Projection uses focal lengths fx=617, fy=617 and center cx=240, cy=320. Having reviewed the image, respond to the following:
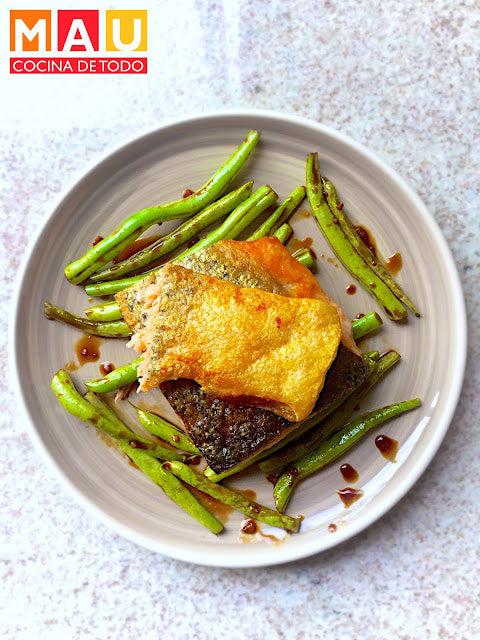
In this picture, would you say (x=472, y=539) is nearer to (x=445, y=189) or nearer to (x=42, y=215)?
(x=445, y=189)

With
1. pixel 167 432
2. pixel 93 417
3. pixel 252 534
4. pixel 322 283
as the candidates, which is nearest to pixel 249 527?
pixel 252 534

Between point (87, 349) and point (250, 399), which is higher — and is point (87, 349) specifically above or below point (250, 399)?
above

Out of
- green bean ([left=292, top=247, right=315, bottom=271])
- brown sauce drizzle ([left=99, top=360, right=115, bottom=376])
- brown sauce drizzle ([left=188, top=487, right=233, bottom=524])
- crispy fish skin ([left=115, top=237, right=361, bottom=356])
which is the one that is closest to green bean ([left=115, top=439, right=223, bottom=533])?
brown sauce drizzle ([left=188, top=487, right=233, bottom=524])

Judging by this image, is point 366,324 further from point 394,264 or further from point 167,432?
point 167,432

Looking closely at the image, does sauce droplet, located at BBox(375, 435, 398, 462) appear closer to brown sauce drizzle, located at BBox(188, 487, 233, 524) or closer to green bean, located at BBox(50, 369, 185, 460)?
brown sauce drizzle, located at BBox(188, 487, 233, 524)

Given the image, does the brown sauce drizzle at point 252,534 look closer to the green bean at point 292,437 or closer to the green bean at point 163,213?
the green bean at point 292,437

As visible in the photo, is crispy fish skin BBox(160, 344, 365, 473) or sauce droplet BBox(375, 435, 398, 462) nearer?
crispy fish skin BBox(160, 344, 365, 473)
